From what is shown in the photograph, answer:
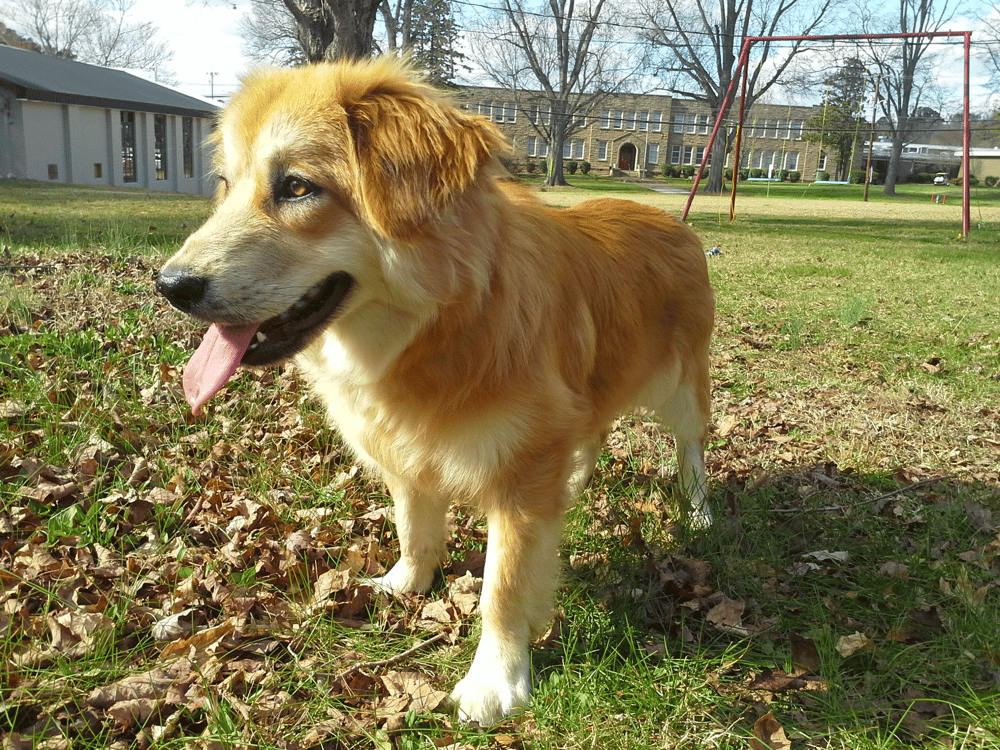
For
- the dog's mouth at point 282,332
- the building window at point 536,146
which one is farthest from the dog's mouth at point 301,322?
the building window at point 536,146

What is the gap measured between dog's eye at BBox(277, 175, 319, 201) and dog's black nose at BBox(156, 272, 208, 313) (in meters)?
0.40

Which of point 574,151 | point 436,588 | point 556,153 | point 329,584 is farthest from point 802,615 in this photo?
point 574,151

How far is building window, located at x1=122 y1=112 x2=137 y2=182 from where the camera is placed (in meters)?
29.4

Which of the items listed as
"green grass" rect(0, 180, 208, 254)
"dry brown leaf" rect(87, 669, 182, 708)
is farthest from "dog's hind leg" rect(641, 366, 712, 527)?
"green grass" rect(0, 180, 208, 254)

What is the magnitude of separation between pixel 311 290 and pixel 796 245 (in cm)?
1540

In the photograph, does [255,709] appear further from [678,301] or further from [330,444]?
[678,301]

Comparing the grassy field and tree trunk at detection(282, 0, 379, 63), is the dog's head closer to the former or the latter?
the grassy field

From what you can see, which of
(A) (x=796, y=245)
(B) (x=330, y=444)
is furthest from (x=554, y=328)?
(A) (x=796, y=245)

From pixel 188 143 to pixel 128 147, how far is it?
12.6ft

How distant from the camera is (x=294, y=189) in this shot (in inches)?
94.7

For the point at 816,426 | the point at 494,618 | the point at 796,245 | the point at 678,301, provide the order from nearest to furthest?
the point at 494,618 < the point at 678,301 < the point at 816,426 < the point at 796,245

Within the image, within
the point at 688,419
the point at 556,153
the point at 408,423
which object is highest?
the point at 556,153

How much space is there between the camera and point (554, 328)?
9.23ft

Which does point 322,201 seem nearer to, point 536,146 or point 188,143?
point 188,143
